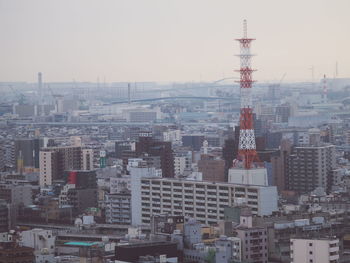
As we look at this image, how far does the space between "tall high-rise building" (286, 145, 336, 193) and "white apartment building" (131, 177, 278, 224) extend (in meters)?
3.20

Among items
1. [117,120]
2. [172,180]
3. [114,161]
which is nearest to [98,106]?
[117,120]

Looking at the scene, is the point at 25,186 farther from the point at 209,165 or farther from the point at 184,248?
the point at 184,248

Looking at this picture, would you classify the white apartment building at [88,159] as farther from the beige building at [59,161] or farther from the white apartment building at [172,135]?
the white apartment building at [172,135]

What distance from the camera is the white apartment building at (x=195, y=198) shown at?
11.4m

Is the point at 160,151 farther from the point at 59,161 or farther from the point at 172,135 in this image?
the point at 172,135

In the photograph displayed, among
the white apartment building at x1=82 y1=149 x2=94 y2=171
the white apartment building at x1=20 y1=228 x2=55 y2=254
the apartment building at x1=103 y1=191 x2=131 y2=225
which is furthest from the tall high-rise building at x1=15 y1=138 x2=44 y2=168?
the white apartment building at x1=20 y1=228 x2=55 y2=254

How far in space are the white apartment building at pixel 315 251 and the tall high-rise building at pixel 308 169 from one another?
719 cm

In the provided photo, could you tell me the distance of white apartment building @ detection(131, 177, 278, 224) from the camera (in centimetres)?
1137

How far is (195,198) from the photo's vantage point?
12.1 metres

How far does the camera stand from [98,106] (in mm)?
40562

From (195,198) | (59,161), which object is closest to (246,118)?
(195,198)

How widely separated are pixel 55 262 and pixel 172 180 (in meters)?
3.75

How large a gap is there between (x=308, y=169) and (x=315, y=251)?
A: 7.78m

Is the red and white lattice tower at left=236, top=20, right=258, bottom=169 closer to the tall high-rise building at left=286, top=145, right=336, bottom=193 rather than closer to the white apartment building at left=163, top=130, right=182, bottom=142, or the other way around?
the tall high-rise building at left=286, top=145, right=336, bottom=193
